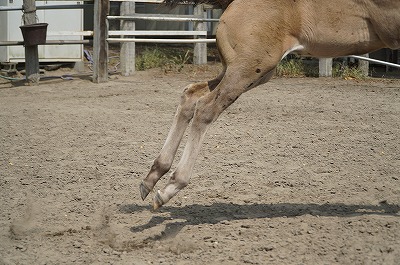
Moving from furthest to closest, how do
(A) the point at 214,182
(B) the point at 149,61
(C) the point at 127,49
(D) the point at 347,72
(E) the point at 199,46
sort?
(E) the point at 199,46
(B) the point at 149,61
(C) the point at 127,49
(D) the point at 347,72
(A) the point at 214,182

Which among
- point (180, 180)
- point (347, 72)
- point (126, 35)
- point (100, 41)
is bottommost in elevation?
point (180, 180)

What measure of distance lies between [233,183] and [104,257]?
2.01 m

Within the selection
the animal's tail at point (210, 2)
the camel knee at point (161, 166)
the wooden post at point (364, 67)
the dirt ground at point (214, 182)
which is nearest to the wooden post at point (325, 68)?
the wooden post at point (364, 67)

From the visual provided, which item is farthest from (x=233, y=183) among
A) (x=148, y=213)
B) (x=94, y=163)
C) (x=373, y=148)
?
(x=373, y=148)

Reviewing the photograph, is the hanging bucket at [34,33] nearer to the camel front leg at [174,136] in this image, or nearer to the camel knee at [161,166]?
the camel front leg at [174,136]

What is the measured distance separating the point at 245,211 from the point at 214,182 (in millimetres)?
819

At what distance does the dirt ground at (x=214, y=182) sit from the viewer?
4469 mm

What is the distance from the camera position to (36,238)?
4.68 meters

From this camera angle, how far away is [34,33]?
11.0m

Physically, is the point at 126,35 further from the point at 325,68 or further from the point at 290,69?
the point at 325,68

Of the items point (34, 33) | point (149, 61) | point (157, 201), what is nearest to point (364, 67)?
point (149, 61)

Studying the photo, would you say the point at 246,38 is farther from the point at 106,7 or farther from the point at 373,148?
the point at 106,7

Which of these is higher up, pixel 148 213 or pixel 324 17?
pixel 324 17

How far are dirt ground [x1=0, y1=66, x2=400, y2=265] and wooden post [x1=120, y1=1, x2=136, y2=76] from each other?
2.11 metres
